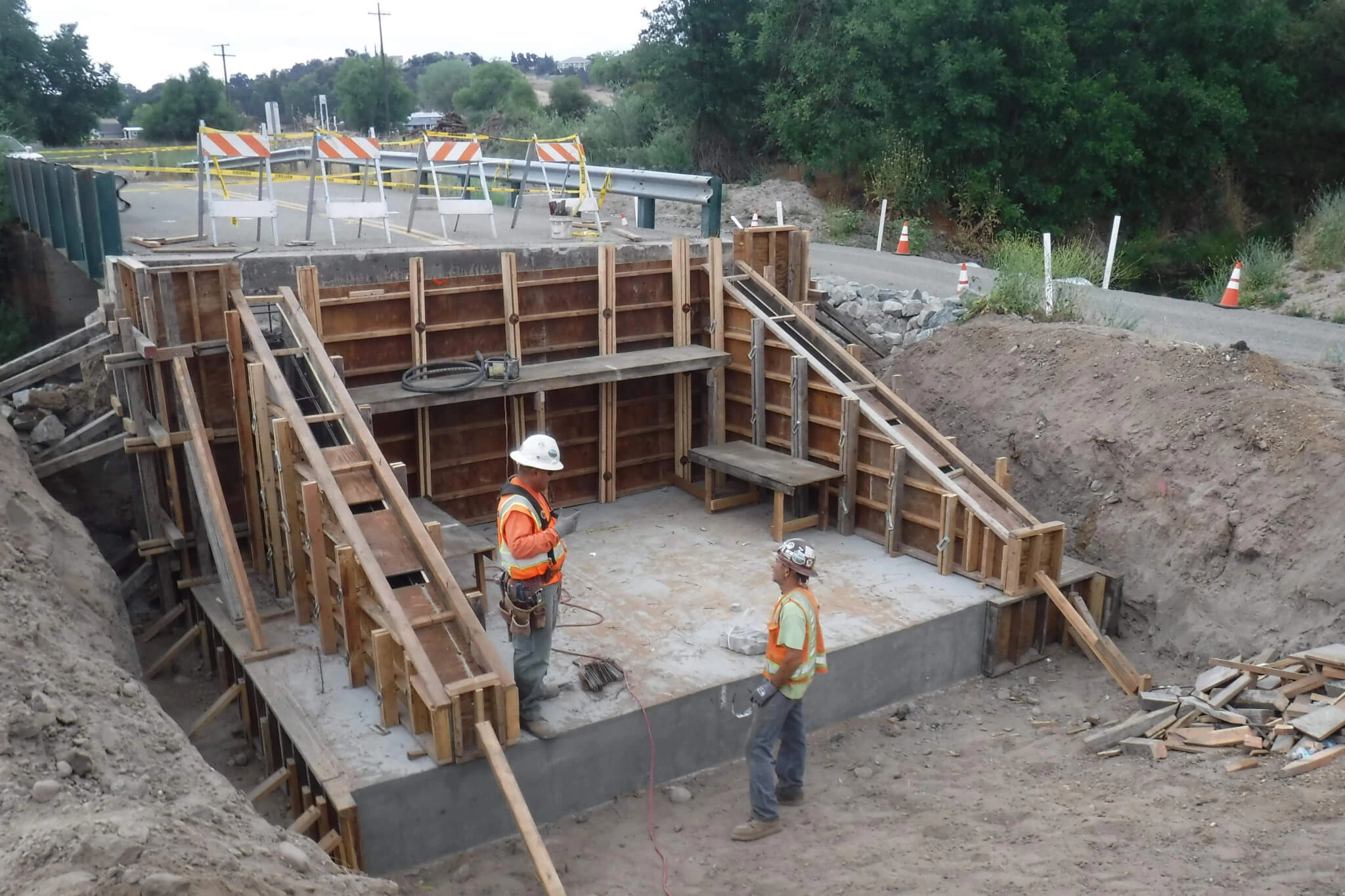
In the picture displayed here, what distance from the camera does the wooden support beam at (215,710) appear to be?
8211mm

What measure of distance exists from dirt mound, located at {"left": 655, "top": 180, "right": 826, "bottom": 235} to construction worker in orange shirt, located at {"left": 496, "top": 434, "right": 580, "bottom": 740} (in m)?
15.7

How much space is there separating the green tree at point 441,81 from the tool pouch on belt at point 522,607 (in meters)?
102

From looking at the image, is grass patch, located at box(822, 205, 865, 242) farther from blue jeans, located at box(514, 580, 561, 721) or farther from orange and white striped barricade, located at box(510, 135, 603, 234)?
blue jeans, located at box(514, 580, 561, 721)

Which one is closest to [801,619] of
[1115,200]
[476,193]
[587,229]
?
[587,229]

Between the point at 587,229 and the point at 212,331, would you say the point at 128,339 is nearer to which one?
the point at 212,331

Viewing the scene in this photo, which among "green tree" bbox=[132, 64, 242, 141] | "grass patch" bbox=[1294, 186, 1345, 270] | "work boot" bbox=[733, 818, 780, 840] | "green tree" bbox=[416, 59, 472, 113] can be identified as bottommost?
"work boot" bbox=[733, 818, 780, 840]

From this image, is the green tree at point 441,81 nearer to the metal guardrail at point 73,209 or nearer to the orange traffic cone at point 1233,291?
the metal guardrail at point 73,209

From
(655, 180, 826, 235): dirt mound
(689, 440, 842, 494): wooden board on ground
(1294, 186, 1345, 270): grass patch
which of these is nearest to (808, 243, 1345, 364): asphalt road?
(1294, 186, 1345, 270): grass patch

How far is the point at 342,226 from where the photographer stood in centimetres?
1457

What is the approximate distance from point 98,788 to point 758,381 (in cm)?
866

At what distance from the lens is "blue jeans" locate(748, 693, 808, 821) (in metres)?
7.16

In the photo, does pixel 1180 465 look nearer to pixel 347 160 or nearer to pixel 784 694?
pixel 784 694

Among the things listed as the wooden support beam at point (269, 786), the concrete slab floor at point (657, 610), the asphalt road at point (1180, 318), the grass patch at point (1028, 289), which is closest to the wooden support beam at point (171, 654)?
the concrete slab floor at point (657, 610)

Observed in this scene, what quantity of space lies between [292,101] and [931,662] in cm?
12171
